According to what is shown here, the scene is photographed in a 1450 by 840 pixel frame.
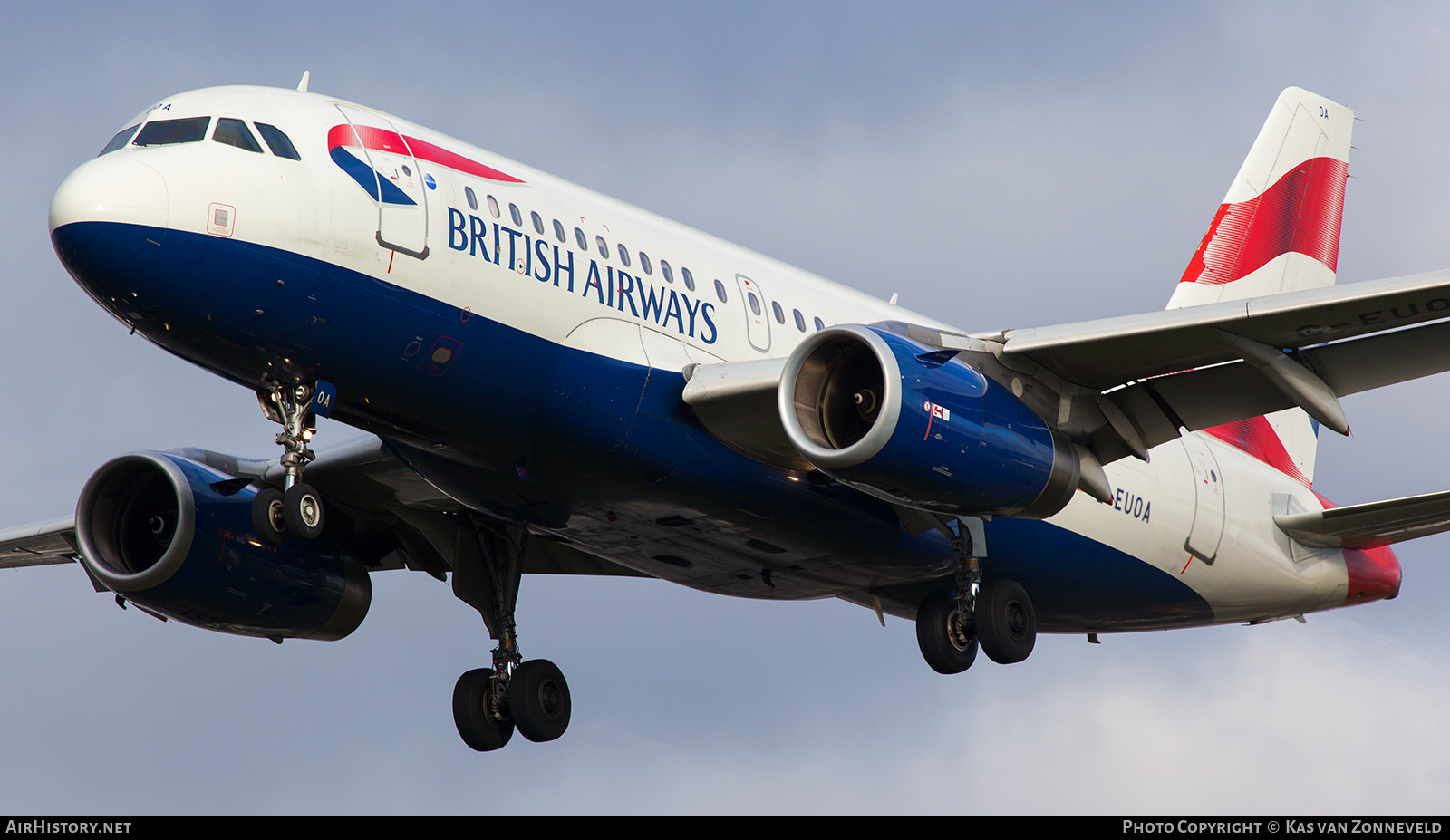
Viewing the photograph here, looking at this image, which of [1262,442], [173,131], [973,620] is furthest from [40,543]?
[1262,442]

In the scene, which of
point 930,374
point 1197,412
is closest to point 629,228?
point 930,374

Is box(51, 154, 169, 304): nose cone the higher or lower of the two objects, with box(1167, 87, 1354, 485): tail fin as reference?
lower

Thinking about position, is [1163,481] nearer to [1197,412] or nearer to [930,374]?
[1197,412]

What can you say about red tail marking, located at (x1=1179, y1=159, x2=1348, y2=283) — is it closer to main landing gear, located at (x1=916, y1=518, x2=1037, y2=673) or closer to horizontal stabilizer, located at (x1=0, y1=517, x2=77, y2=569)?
main landing gear, located at (x1=916, y1=518, x2=1037, y2=673)

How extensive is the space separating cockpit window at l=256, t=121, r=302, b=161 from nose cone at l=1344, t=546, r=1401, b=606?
726 inches

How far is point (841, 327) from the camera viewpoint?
20.1 m

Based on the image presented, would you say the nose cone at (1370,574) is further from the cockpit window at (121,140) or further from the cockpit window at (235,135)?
the cockpit window at (121,140)

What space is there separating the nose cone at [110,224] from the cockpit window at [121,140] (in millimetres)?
850

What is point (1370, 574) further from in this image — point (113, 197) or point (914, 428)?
point (113, 197)

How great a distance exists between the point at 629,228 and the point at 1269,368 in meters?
7.94

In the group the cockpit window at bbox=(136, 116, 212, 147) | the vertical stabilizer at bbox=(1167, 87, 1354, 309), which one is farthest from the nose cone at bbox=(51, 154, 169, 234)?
the vertical stabilizer at bbox=(1167, 87, 1354, 309)

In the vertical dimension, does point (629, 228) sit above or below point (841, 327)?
above

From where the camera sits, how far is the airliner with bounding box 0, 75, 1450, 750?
18.4 m

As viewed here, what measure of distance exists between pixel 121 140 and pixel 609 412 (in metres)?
6.21
